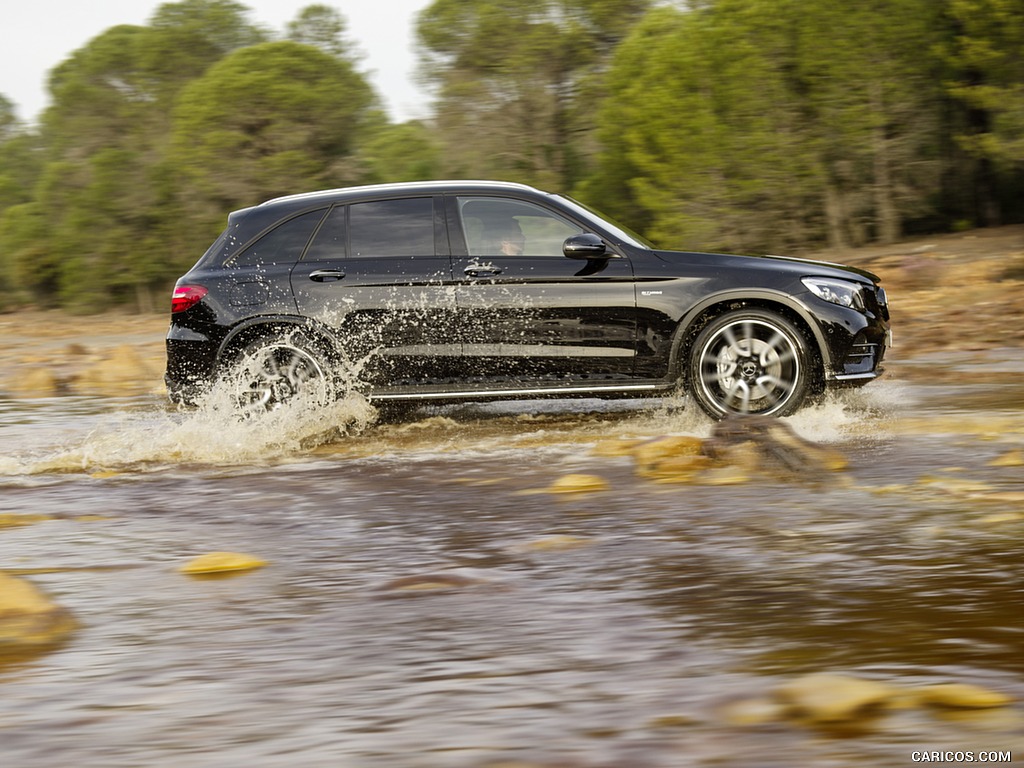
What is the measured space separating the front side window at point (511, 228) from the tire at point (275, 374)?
128cm

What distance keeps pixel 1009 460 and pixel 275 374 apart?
458 cm

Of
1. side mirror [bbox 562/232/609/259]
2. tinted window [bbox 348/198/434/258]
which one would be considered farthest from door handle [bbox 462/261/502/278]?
side mirror [bbox 562/232/609/259]

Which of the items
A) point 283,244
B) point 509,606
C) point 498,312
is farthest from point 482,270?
point 509,606

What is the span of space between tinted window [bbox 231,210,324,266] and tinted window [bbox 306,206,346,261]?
0.06m

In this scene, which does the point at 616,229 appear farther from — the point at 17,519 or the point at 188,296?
the point at 17,519

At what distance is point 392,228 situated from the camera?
8.93 meters

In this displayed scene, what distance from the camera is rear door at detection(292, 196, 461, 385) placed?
8.70 metres

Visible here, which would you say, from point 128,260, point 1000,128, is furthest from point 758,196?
point 128,260

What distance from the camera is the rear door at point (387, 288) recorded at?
870cm

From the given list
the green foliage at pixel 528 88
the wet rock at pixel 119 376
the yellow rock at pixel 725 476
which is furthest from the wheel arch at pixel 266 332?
the green foliage at pixel 528 88

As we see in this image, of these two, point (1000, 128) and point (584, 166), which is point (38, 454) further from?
point (584, 166)

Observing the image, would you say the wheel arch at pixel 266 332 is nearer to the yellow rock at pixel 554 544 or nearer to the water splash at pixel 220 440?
the water splash at pixel 220 440

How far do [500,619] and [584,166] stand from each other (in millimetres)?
27530

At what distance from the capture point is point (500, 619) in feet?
14.6
